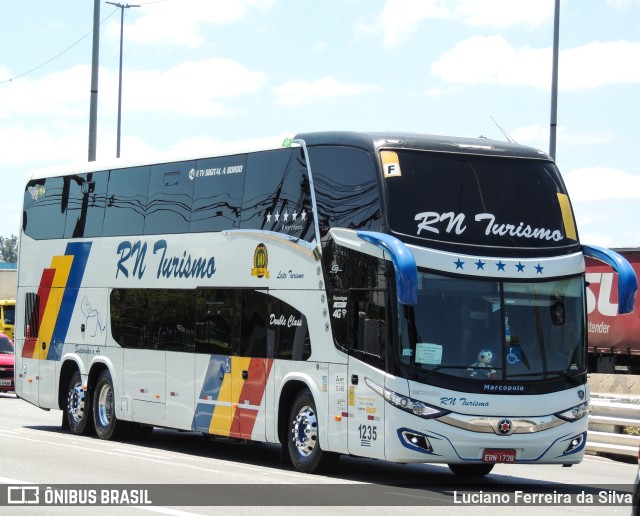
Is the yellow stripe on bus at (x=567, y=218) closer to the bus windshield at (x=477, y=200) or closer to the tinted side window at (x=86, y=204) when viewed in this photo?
the bus windshield at (x=477, y=200)

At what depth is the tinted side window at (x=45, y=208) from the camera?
77.0ft

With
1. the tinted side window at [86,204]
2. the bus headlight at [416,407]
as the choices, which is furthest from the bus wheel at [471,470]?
the tinted side window at [86,204]

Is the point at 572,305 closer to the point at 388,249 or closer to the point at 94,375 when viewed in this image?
the point at 388,249

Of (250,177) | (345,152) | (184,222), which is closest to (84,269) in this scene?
(184,222)

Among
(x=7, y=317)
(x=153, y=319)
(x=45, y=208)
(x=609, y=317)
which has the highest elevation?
(x=45, y=208)

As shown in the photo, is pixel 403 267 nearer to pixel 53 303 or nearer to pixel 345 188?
pixel 345 188

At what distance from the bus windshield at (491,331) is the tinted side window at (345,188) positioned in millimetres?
1078

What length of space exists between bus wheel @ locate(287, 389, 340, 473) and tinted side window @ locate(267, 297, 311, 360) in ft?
1.77

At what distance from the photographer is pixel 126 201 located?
843 inches

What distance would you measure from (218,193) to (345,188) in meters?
3.42

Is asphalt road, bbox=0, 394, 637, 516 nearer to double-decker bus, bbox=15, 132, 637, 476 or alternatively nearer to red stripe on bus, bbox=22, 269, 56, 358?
double-decker bus, bbox=15, 132, 637, 476

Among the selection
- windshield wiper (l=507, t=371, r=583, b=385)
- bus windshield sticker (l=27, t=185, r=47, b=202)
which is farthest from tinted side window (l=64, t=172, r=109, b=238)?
windshield wiper (l=507, t=371, r=583, b=385)

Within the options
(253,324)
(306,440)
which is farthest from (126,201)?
(306,440)

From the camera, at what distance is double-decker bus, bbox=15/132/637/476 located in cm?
1509
